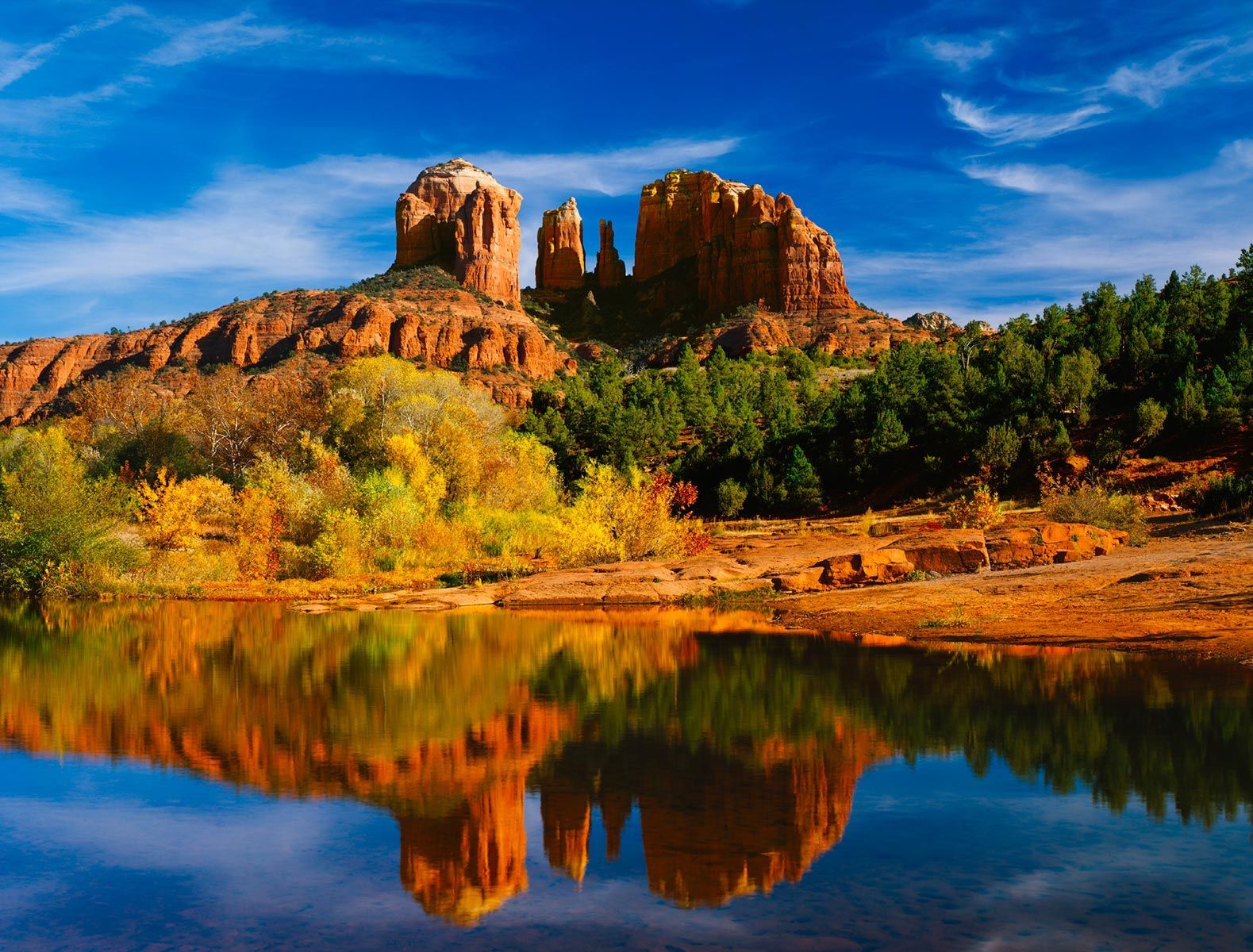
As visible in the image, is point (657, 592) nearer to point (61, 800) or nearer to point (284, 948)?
point (61, 800)

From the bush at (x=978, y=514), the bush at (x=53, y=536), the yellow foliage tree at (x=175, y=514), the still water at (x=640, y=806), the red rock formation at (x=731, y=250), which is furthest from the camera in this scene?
the red rock formation at (x=731, y=250)

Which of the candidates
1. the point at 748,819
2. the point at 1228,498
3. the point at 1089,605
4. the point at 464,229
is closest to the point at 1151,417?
the point at 1228,498

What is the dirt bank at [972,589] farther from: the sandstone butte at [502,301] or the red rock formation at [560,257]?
the red rock formation at [560,257]

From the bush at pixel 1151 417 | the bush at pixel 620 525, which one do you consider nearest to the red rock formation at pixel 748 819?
the bush at pixel 620 525

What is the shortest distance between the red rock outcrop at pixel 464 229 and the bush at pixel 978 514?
4271 inches

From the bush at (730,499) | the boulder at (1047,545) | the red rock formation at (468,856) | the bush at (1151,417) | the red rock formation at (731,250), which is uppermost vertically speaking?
the red rock formation at (731,250)

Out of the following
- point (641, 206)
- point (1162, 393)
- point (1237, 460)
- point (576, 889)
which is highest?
point (641, 206)

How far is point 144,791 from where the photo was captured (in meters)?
9.20

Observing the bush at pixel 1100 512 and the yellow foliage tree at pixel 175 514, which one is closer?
the bush at pixel 1100 512

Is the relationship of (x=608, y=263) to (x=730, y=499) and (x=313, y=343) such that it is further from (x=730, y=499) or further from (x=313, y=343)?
(x=730, y=499)

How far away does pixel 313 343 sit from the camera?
10531cm

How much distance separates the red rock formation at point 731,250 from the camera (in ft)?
408

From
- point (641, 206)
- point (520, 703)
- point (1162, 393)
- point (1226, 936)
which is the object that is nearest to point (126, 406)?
point (520, 703)

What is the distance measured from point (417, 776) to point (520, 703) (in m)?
3.48
